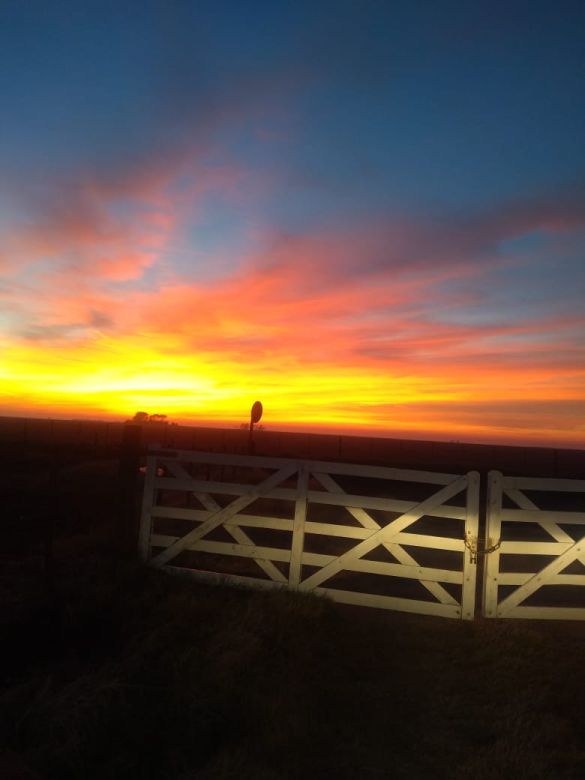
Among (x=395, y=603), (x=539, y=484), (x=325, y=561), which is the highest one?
(x=539, y=484)

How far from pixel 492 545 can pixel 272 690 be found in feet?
12.6

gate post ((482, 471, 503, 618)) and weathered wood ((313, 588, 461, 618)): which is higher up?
gate post ((482, 471, 503, 618))

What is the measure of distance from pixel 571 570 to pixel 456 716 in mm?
9146

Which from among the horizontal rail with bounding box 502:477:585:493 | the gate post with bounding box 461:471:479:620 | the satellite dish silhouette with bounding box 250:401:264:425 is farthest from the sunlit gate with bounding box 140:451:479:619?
the satellite dish silhouette with bounding box 250:401:264:425

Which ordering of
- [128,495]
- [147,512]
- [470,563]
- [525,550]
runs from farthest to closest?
[128,495] → [147,512] → [525,550] → [470,563]

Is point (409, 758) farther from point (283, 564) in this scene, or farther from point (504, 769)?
point (283, 564)

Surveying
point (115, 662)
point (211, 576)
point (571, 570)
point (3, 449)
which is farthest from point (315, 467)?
point (571, 570)

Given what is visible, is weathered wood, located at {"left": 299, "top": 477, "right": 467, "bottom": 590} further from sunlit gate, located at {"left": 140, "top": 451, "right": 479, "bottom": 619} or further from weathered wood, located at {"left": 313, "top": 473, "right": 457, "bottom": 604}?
weathered wood, located at {"left": 313, "top": 473, "right": 457, "bottom": 604}

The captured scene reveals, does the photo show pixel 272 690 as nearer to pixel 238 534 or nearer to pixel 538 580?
pixel 238 534

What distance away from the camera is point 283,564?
36.6 feet

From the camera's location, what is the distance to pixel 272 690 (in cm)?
562

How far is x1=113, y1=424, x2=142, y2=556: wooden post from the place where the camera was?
984cm

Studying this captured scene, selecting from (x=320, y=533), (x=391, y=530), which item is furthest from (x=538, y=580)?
(x=320, y=533)

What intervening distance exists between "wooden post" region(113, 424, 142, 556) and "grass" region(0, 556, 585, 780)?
154 centimetres
